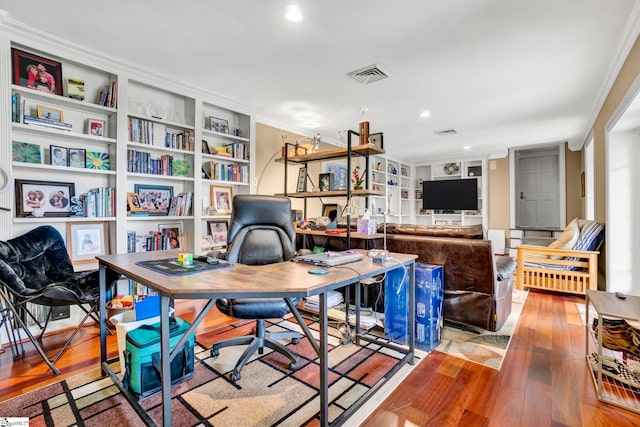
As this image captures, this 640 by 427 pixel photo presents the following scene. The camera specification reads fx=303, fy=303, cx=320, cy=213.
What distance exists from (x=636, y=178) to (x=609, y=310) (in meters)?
2.35

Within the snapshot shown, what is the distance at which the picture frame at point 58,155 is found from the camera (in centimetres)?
255

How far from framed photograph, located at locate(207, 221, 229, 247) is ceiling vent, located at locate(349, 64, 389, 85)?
233 cm

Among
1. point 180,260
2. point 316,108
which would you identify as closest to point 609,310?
point 180,260

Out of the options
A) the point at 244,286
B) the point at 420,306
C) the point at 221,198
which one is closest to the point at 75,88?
the point at 221,198

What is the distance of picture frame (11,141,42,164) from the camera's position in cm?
237

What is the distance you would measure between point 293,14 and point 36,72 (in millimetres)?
2132

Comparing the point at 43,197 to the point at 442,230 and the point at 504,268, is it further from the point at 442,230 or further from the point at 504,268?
the point at 504,268

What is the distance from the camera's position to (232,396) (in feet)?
5.25

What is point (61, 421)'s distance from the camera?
55.4 inches

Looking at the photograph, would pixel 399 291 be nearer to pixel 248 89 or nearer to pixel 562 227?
pixel 248 89

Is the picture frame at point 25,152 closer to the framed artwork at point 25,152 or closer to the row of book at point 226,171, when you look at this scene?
the framed artwork at point 25,152

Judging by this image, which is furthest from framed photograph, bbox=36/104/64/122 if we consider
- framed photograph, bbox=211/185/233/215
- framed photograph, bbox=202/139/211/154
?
framed photograph, bbox=211/185/233/215

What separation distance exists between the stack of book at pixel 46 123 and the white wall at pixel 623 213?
203 inches

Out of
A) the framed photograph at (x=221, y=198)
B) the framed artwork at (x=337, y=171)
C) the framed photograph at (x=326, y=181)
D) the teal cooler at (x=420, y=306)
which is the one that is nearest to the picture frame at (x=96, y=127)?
the framed photograph at (x=221, y=198)
